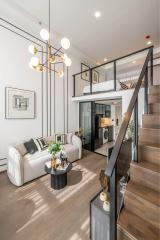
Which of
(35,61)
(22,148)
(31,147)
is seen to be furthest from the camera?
(31,147)

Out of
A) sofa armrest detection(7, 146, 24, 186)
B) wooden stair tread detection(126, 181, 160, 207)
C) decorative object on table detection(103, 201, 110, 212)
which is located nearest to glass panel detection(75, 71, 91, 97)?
sofa armrest detection(7, 146, 24, 186)

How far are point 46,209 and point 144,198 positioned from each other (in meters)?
1.63

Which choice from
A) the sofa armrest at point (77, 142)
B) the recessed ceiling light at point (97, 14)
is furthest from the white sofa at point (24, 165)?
the recessed ceiling light at point (97, 14)

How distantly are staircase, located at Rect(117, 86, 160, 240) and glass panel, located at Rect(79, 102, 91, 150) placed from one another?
375cm

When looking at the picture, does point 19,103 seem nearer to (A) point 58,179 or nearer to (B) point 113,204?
(A) point 58,179

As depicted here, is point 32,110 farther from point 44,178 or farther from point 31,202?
point 31,202

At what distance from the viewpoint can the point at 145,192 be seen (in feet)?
4.26

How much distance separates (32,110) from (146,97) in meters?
3.30

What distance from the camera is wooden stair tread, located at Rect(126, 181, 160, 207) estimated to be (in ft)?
3.91

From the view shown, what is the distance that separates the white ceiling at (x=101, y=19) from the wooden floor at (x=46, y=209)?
442cm

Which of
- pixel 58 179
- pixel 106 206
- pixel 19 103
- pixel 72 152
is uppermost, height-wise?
pixel 19 103

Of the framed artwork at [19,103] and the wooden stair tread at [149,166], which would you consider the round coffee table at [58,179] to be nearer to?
the wooden stair tread at [149,166]

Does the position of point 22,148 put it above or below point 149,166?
below

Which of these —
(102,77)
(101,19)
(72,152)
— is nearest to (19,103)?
(72,152)
